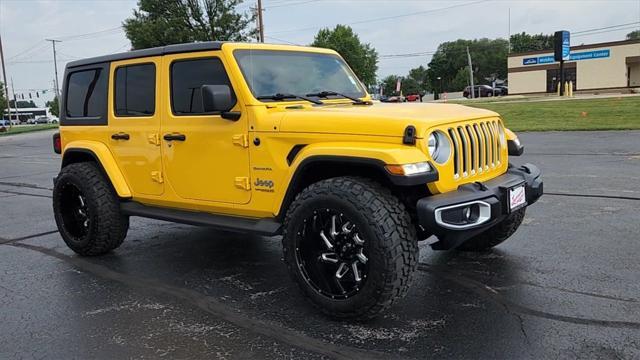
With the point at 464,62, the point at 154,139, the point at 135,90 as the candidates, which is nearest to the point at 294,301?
the point at 154,139

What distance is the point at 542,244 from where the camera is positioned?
528 centimetres

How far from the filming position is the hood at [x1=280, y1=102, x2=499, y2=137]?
354 centimetres

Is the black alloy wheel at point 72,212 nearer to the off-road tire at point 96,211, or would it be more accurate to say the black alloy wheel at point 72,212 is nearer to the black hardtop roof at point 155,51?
the off-road tire at point 96,211

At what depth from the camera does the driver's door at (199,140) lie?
4.24 m

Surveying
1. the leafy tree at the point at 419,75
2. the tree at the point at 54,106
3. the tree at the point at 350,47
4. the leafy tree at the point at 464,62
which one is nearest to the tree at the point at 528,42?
the leafy tree at the point at 464,62

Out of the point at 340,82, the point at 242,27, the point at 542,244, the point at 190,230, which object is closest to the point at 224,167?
the point at 340,82

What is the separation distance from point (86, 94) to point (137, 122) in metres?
0.98

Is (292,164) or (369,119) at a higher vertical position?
(369,119)

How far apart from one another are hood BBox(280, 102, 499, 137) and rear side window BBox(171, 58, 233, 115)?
2.42 ft

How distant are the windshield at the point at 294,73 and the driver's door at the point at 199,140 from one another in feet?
0.69

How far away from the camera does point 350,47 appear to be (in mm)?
76500

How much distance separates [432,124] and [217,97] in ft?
4.90

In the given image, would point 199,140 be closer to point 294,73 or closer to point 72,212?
point 294,73

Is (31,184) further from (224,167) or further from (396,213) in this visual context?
(396,213)
